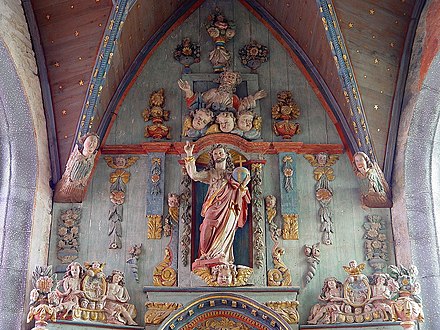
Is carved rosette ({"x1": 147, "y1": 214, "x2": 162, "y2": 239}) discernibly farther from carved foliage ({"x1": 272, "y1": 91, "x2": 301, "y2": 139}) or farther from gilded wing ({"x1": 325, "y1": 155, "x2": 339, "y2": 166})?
gilded wing ({"x1": 325, "y1": 155, "x2": 339, "y2": 166})

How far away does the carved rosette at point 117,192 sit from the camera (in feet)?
31.7

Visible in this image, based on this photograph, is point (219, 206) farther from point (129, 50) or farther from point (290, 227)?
point (129, 50)

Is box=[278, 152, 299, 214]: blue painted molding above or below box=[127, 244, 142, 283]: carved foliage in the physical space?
above

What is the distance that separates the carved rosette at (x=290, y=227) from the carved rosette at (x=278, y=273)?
8.4 inches

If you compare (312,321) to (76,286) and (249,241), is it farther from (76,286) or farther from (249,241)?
(76,286)

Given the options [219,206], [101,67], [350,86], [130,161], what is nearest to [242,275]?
[219,206]

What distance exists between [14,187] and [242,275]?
2.96m

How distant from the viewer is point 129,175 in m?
10.1

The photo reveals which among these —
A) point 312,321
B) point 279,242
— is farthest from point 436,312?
point 279,242

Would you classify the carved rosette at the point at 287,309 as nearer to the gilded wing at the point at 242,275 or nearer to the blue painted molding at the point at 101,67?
the gilded wing at the point at 242,275

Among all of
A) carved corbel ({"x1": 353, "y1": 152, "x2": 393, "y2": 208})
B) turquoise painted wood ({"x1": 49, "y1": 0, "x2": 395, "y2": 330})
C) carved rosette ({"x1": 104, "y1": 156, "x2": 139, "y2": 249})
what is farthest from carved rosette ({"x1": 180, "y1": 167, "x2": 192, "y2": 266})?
carved corbel ({"x1": 353, "y1": 152, "x2": 393, "y2": 208})

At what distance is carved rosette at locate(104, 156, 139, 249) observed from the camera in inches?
380

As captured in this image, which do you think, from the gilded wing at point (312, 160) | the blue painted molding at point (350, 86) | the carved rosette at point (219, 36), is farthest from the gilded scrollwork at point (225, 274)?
Result: the carved rosette at point (219, 36)

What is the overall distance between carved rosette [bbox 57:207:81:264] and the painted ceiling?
53cm
